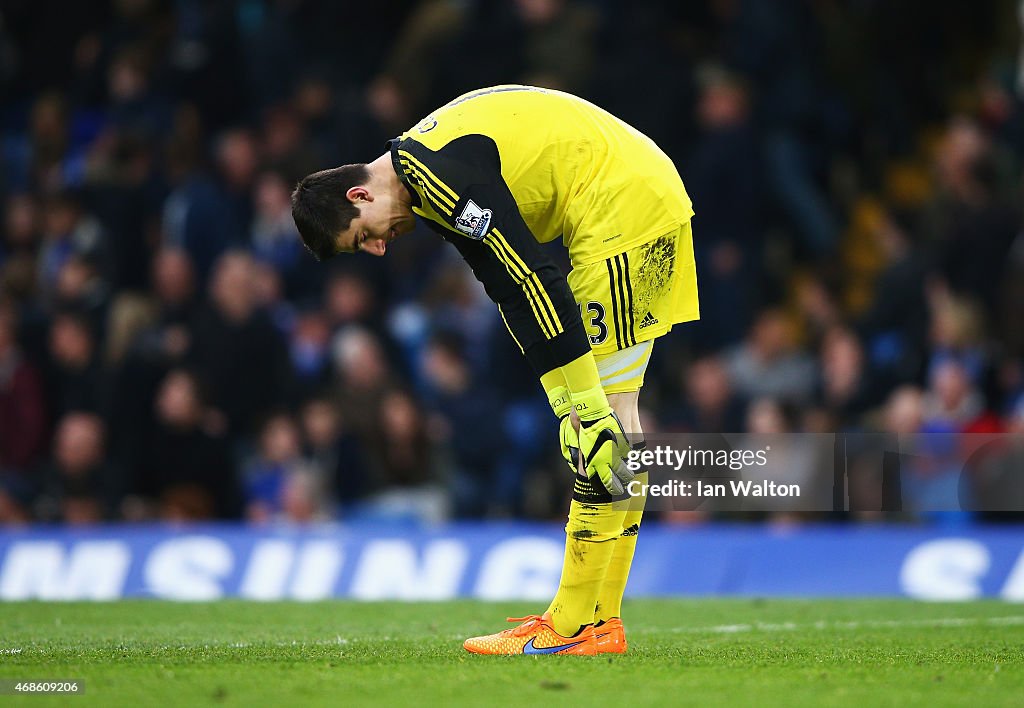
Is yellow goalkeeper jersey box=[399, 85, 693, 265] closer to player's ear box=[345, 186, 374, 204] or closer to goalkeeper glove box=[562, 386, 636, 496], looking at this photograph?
player's ear box=[345, 186, 374, 204]

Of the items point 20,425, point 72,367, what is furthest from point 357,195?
point 20,425

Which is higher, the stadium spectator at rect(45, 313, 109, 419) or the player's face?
the player's face

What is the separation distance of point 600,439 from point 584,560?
603 mm

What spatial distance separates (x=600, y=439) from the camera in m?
5.79

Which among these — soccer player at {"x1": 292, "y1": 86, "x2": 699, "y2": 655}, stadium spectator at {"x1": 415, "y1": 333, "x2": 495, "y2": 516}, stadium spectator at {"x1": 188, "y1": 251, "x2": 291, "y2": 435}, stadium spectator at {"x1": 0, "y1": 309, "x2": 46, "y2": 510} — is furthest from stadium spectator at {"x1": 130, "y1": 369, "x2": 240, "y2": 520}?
soccer player at {"x1": 292, "y1": 86, "x2": 699, "y2": 655}

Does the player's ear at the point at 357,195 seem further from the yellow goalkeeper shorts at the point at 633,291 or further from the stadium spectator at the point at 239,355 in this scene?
the stadium spectator at the point at 239,355

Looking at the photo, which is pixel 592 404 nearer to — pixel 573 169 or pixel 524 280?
pixel 524 280

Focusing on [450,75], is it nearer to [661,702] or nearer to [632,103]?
[632,103]

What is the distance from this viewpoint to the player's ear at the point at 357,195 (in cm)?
608

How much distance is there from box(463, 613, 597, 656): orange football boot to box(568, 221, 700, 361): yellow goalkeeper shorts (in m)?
1.11

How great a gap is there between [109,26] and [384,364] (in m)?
6.17

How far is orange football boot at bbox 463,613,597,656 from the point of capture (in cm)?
614

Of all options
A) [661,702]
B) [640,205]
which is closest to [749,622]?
[640,205]

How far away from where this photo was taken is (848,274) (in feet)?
44.8
